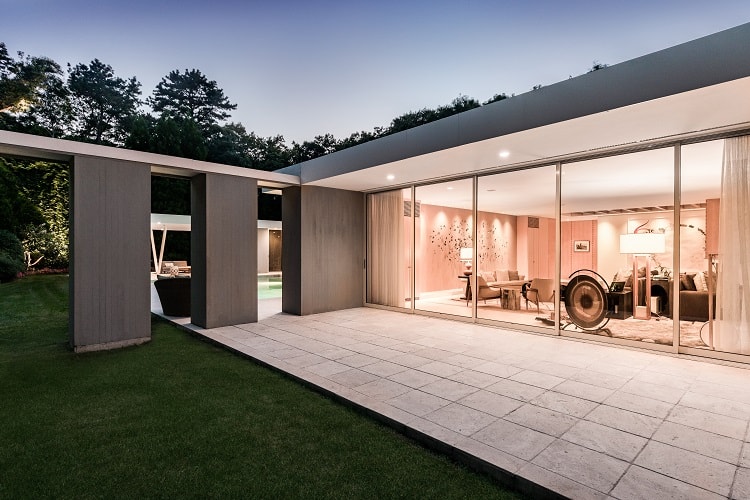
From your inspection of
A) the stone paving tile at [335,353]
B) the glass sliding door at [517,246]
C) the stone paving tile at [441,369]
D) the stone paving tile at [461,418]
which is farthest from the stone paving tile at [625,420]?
the glass sliding door at [517,246]

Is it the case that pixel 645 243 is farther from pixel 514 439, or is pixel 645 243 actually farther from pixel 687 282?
pixel 514 439

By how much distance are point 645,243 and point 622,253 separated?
455mm

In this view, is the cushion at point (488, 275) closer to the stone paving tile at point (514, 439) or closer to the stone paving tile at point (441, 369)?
the stone paving tile at point (441, 369)

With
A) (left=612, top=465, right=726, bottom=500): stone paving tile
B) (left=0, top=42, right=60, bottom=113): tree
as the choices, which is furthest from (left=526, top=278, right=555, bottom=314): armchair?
(left=0, top=42, right=60, bottom=113): tree

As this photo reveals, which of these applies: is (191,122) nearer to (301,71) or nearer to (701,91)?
(301,71)

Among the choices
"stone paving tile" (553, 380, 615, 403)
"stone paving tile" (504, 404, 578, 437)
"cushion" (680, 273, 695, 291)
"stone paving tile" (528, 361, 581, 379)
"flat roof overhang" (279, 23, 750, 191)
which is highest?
"flat roof overhang" (279, 23, 750, 191)

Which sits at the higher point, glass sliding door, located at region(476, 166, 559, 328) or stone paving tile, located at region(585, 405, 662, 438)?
glass sliding door, located at region(476, 166, 559, 328)

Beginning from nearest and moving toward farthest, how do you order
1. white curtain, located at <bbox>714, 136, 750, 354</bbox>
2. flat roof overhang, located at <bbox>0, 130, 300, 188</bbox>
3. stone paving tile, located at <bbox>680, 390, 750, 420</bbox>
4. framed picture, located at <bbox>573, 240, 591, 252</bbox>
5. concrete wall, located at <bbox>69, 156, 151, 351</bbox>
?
stone paving tile, located at <bbox>680, 390, 750, 420</bbox>, white curtain, located at <bbox>714, 136, 750, 354</bbox>, flat roof overhang, located at <bbox>0, 130, 300, 188</bbox>, concrete wall, located at <bbox>69, 156, 151, 351</bbox>, framed picture, located at <bbox>573, 240, 591, 252</bbox>

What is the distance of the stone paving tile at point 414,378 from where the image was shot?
385 cm

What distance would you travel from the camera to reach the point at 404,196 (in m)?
8.12

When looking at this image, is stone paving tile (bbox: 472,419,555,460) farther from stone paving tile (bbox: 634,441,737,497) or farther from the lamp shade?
the lamp shade

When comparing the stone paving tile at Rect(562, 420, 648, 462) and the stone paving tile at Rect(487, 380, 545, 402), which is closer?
the stone paving tile at Rect(562, 420, 648, 462)

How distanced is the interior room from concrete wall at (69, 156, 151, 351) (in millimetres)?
4567

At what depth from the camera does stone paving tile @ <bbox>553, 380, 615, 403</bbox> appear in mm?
3473
